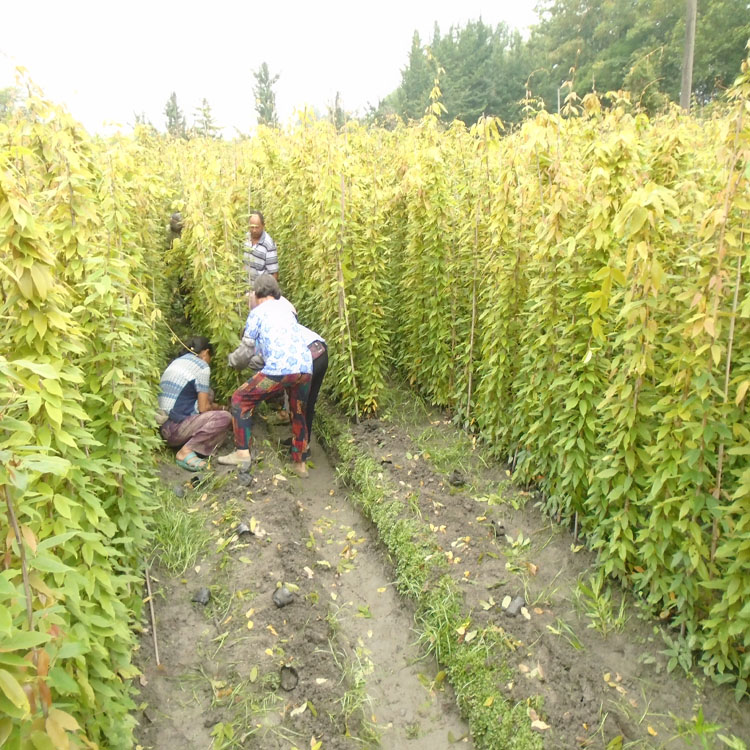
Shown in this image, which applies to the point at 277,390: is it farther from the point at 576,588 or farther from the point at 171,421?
the point at 576,588

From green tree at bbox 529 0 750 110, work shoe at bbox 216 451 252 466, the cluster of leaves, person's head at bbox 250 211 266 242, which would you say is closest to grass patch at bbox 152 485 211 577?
the cluster of leaves

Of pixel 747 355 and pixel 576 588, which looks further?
pixel 576 588

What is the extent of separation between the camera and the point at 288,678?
354cm

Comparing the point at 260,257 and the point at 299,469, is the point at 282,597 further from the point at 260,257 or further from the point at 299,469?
the point at 260,257

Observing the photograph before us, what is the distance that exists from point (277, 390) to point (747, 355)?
12.3 feet

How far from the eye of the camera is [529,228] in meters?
4.82

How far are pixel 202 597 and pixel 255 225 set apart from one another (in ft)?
14.3

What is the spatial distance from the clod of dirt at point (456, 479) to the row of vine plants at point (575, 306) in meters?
0.41

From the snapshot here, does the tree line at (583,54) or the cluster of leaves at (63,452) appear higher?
the tree line at (583,54)

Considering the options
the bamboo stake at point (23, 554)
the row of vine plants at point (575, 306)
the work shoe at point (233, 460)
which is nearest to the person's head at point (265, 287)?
the row of vine plants at point (575, 306)

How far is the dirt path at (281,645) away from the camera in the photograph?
328 centimetres

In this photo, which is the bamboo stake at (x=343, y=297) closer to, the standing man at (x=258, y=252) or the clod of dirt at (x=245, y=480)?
the standing man at (x=258, y=252)

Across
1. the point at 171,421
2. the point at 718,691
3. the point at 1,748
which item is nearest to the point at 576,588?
the point at 718,691

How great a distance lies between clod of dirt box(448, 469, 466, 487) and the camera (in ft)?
17.5
